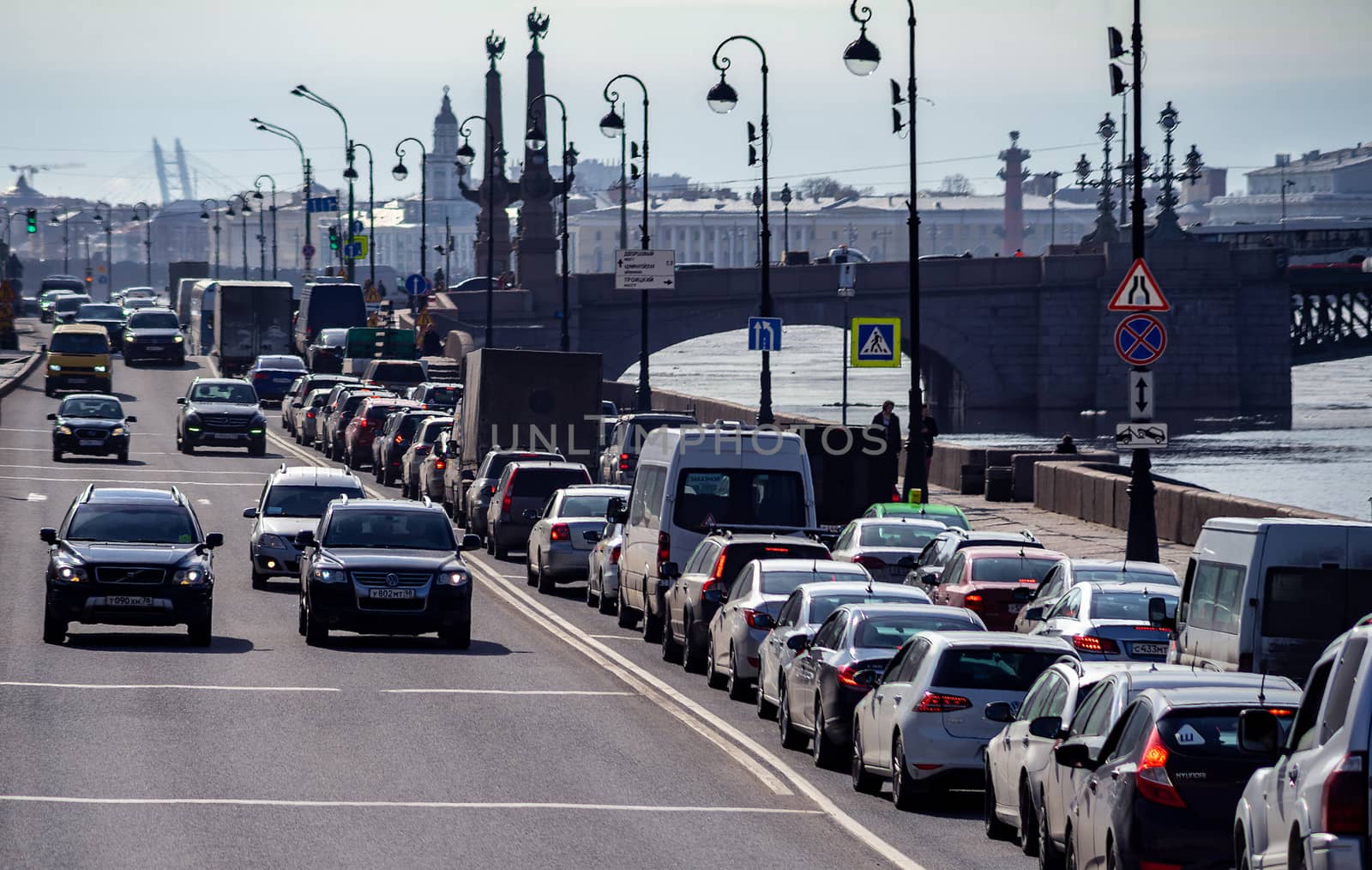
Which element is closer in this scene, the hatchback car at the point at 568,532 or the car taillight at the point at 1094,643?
the car taillight at the point at 1094,643

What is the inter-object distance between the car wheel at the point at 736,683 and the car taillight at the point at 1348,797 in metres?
12.6

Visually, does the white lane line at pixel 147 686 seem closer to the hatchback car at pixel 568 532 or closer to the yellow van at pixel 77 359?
the hatchback car at pixel 568 532

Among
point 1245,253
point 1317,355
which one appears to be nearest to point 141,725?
point 1245,253

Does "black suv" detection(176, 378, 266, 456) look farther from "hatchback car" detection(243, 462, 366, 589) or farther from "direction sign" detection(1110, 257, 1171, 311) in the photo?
"direction sign" detection(1110, 257, 1171, 311)

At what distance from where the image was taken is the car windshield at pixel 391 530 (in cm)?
2409

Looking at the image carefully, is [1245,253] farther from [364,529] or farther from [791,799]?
[791,799]

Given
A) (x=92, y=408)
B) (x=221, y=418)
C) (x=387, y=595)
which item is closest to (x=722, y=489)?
(x=387, y=595)

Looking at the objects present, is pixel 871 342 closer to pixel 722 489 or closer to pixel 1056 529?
pixel 1056 529

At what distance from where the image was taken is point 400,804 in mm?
13898

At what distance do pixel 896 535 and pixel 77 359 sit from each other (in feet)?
156

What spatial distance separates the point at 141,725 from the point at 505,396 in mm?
22205

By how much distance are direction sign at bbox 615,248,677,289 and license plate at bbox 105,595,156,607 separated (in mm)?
31255

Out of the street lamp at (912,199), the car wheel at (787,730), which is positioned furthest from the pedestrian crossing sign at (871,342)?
the car wheel at (787,730)

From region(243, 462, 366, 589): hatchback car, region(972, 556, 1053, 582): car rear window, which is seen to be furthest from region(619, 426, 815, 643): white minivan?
region(243, 462, 366, 589): hatchback car
